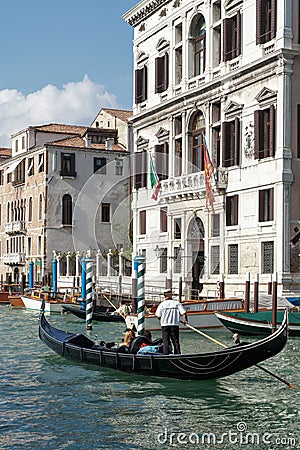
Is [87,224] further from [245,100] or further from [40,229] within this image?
[245,100]

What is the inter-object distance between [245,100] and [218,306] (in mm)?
6140

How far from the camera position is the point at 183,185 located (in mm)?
24000

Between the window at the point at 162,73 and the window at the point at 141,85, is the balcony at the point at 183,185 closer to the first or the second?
the window at the point at 162,73

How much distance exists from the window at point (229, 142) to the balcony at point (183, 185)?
108cm

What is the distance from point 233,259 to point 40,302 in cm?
751

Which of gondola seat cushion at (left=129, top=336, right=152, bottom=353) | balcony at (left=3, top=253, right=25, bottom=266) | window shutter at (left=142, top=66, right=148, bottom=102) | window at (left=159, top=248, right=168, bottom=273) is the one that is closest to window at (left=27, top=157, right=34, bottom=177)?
balcony at (left=3, top=253, right=25, bottom=266)

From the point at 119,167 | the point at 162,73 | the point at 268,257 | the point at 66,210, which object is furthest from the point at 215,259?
the point at 119,167

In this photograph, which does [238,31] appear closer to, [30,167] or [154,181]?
[154,181]

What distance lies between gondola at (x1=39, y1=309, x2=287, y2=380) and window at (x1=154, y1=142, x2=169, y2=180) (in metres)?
14.1

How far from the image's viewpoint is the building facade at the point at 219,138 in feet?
65.5

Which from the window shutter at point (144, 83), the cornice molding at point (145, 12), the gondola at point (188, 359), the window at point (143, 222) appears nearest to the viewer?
the gondola at point (188, 359)

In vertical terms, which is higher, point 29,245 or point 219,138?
point 219,138

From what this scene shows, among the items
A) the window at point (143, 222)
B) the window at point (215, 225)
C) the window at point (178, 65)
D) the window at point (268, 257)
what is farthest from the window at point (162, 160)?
the window at point (268, 257)

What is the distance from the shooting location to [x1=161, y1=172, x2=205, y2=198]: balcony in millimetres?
23141
